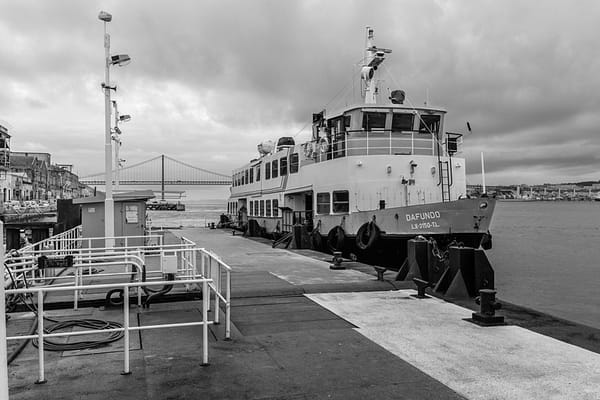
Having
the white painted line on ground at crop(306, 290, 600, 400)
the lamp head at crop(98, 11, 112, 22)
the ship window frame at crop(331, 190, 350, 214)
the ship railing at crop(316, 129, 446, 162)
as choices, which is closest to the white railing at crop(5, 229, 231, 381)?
the white painted line on ground at crop(306, 290, 600, 400)

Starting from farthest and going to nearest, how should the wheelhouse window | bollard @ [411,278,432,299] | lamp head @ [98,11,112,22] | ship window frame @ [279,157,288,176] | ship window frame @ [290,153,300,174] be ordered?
1. ship window frame @ [279,157,288,176]
2. the wheelhouse window
3. ship window frame @ [290,153,300,174]
4. lamp head @ [98,11,112,22]
5. bollard @ [411,278,432,299]

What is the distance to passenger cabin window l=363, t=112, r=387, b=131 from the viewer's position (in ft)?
→ 56.7

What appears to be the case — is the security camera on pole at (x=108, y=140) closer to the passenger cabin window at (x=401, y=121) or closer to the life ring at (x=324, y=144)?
the life ring at (x=324, y=144)

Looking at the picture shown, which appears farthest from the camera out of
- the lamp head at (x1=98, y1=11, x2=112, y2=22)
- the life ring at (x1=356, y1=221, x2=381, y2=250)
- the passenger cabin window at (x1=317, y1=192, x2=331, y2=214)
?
the passenger cabin window at (x1=317, y1=192, x2=331, y2=214)

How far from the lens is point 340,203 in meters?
17.1

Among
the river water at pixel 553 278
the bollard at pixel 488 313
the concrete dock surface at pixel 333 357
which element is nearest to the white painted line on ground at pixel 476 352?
the concrete dock surface at pixel 333 357

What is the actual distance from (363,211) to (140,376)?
12.0 metres

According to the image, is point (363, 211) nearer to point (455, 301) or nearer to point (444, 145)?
point (444, 145)

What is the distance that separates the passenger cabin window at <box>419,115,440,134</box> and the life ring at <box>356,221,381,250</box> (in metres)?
4.54

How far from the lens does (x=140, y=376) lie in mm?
4660

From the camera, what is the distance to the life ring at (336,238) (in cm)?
1656

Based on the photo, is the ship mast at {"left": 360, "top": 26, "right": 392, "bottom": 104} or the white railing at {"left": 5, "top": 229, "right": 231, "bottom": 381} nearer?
the white railing at {"left": 5, "top": 229, "right": 231, "bottom": 381}

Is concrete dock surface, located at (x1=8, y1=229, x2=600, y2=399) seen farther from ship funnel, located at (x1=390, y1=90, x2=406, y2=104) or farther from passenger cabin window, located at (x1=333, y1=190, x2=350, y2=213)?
ship funnel, located at (x1=390, y1=90, x2=406, y2=104)

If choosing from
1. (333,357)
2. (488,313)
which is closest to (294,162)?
(488,313)
